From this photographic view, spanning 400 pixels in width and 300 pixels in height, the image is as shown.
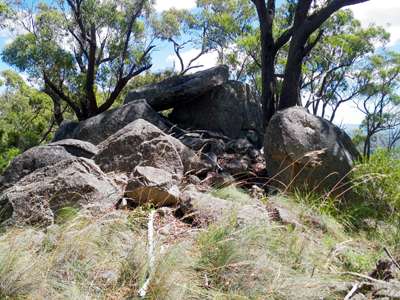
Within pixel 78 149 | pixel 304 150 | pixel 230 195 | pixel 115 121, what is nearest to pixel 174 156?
pixel 230 195

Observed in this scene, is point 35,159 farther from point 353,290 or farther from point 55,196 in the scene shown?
point 353,290

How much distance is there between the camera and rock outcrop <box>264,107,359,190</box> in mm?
7230

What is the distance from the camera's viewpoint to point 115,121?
9.55m

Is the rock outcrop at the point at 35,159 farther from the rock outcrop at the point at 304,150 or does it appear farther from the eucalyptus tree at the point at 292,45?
the eucalyptus tree at the point at 292,45

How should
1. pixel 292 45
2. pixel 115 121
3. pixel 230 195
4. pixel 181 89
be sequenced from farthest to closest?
pixel 181 89 → pixel 115 121 → pixel 292 45 → pixel 230 195

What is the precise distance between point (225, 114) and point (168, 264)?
7820mm

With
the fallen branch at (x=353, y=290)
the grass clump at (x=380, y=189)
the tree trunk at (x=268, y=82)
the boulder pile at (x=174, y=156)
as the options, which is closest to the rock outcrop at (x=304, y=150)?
the boulder pile at (x=174, y=156)

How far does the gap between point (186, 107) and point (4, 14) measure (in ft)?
14.5

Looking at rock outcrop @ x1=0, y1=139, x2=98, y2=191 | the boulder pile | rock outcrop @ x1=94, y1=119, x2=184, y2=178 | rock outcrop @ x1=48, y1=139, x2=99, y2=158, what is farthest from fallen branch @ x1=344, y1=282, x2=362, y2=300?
rock outcrop @ x1=48, y1=139, x2=99, y2=158

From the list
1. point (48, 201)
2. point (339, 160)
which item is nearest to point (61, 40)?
point (339, 160)

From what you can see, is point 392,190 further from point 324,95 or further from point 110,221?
point 324,95

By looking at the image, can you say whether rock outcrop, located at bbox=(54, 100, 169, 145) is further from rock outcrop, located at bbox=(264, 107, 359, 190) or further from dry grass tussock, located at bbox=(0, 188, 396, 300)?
dry grass tussock, located at bbox=(0, 188, 396, 300)

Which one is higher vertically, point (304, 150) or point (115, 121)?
point (115, 121)

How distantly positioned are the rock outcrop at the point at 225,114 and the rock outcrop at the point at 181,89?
0.76 ft
